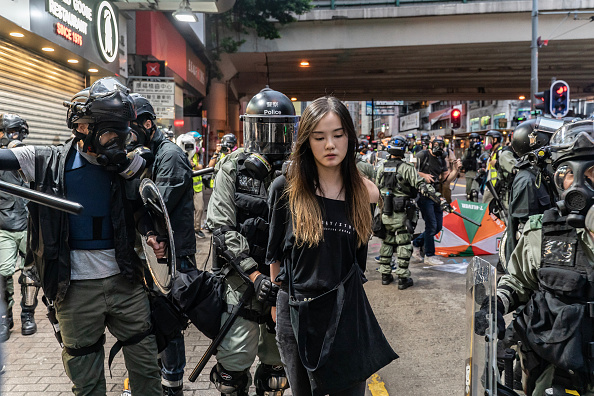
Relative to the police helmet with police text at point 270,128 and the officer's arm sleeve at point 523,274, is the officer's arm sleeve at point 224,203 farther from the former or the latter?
the officer's arm sleeve at point 523,274

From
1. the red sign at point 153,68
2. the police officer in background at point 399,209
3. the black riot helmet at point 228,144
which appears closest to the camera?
the police officer in background at point 399,209

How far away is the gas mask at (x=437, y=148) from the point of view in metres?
9.59

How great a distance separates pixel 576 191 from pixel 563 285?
1.39 ft

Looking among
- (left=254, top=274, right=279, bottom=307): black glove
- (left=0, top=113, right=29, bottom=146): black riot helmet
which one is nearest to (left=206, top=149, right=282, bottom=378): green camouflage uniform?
(left=254, top=274, right=279, bottom=307): black glove

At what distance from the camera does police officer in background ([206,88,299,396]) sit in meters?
3.00

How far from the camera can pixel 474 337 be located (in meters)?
1.74

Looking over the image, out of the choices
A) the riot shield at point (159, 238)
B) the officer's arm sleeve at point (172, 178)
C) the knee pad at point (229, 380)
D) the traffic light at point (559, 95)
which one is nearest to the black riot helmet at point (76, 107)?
the riot shield at point (159, 238)

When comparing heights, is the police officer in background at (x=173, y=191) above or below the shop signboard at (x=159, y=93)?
below

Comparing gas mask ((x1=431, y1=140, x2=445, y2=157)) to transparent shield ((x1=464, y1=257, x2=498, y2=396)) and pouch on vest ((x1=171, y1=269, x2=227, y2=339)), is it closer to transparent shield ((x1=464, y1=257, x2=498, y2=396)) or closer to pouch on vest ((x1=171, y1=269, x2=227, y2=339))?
pouch on vest ((x1=171, y1=269, x2=227, y2=339))

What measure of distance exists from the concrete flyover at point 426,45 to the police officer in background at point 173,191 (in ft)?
45.5

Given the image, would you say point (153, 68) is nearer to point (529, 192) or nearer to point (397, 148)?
point (397, 148)

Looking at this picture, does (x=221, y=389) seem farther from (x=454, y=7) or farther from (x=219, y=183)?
(x=454, y=7)

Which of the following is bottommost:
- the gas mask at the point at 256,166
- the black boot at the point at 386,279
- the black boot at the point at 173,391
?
the black boot at the point at 173,391

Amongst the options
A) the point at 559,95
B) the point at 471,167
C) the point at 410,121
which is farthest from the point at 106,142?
the point at 410,121
